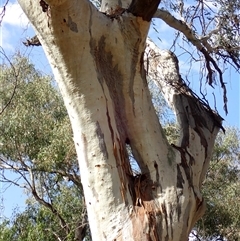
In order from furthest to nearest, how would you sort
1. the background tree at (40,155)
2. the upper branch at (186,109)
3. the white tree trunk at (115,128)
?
1. the background tree at (40,155)
2. the upper branch at (186,109)
3. the white tree trunk at (115,128)

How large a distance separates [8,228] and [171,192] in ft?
21.2

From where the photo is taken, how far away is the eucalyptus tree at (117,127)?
2.13 meters

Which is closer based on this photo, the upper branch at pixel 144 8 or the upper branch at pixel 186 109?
the upper branch at pixel 144 8

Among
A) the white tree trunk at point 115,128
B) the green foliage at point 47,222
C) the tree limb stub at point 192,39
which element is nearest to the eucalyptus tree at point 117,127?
the white tree trunk at point 115,128

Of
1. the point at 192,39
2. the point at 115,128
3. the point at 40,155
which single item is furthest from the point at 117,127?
the point at 40,155

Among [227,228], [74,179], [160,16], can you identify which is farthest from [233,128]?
[160,16]

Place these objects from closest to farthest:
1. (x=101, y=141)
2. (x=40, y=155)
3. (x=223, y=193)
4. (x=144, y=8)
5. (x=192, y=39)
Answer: (x=101, y=141), (x=144, y=8), (x=192, y=39), (x=40, y=155), (x=223, y=193)

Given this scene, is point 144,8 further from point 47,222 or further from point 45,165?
point 47,222

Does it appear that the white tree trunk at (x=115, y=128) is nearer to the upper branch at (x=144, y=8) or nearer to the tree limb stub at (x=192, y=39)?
the upper branch at (x=144, y=8)

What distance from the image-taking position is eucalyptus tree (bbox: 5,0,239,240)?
2.13m

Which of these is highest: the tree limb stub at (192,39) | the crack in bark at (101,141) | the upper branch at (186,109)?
the tree limb stub at (192,39)

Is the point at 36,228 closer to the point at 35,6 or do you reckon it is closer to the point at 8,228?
the point at 8,228

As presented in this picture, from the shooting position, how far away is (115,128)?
2236 millimetres

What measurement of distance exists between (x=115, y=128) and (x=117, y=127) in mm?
18
